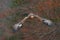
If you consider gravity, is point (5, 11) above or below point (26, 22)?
above

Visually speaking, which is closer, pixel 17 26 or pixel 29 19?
pixel 17 26

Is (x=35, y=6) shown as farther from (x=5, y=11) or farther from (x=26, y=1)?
(x=5, y=11)

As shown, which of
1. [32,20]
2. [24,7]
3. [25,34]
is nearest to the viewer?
[25,34]

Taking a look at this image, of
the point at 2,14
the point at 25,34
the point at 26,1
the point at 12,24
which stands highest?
the point at 26,1

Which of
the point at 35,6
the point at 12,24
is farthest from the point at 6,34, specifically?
the point at 35,6

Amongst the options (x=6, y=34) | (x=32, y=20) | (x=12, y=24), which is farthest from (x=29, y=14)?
(x=6, y=34)

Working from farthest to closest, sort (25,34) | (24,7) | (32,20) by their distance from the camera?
(24,7)
(32,20)
(25,34)

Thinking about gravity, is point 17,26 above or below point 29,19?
below

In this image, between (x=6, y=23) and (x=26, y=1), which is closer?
(x=6, y=23)
